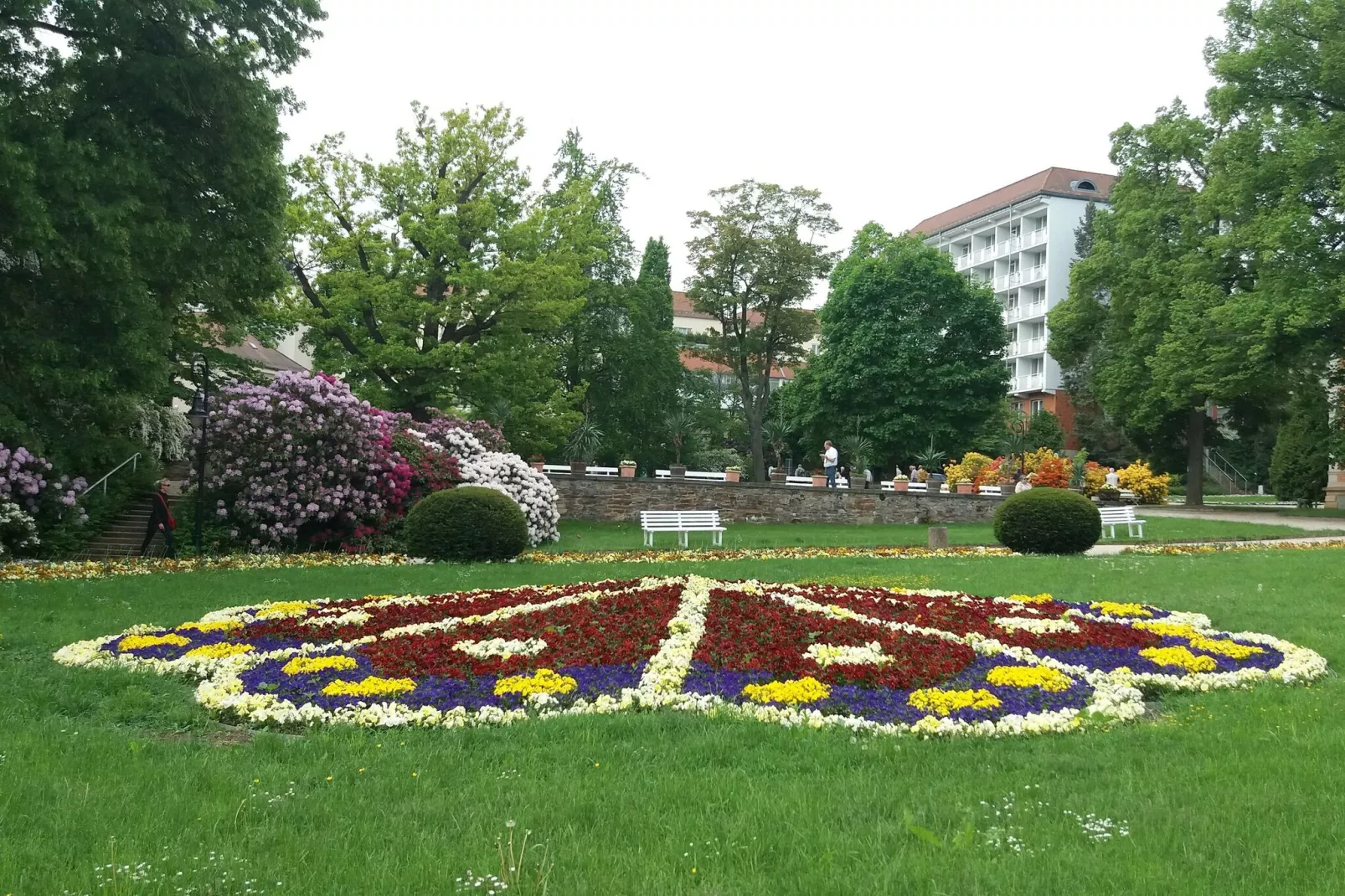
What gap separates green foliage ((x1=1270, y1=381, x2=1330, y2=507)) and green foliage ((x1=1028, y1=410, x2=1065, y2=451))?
11.0 meters

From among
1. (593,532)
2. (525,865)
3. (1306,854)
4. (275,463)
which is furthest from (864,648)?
(593,532)

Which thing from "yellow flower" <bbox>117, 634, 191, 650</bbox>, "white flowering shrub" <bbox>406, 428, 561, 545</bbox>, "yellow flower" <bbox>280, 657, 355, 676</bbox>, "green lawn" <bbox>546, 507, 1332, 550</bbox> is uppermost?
"white flowering shrub" <bbox>406, 428, 561, 545</bbox>

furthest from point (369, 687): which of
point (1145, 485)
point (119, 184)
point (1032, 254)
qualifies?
point (1032, 254)

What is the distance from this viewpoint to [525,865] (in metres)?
3.33

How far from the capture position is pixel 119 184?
476 inches

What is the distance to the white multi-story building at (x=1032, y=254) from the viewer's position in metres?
61.6

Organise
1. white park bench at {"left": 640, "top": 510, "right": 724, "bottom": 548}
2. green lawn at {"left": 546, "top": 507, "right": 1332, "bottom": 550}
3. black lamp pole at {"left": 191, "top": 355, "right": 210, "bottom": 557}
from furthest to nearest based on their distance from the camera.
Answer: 1. green lawn at {"left": 546, "top": 507, "right": 1332, "bottom": 550}
2. white park bench at {"left": 640, "top": 510, "right": 724, "bottom": 548}
3. black lamp pole at {"left": 191, "top": 355, "right": 210, "bottom": 557}

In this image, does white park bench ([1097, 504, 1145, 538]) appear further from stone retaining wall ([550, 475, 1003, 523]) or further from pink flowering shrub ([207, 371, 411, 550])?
pink flowering shrub ([207, 371, 411, 550])

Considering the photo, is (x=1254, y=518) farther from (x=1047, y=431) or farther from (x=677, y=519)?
(x=1047, y=431)

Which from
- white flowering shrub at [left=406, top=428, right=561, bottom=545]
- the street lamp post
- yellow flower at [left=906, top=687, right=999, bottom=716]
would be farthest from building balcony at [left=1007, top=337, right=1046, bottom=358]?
yellow flower at [left=906, top=687, right=999, bottom=716]

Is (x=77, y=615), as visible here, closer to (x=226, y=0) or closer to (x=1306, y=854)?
(x=226, y=0)

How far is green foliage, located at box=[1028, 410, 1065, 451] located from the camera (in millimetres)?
46581

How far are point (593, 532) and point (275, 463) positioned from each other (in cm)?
885

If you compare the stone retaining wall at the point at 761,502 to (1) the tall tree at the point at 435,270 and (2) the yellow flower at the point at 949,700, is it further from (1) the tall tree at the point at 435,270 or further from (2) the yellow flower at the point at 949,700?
(2) the yellow flower at the point at 949,700
